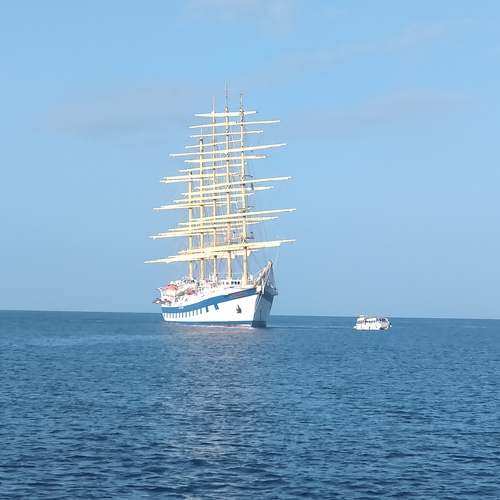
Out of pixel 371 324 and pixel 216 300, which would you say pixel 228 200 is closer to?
pixel 216 300

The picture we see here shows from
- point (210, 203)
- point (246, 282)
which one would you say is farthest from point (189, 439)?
point (210, 203)

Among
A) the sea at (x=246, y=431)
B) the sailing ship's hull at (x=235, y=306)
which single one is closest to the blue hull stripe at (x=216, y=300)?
the sailing ship's hull at (x=235, y=306)

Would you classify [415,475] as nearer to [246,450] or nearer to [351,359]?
[246,450]

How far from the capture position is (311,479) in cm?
3097

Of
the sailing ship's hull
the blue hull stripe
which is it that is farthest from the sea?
the sailing ship's hull

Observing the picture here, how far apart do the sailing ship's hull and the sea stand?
57466 mm

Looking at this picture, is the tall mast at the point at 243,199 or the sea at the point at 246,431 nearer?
the sea at the point at 246,431

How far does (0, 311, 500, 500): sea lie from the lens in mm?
29906

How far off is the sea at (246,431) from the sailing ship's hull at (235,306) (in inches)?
2262

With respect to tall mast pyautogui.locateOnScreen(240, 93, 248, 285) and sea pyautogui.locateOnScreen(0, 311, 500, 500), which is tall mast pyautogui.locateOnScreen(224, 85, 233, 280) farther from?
sea pyautogui.locateOnScreen(0, 311, 500, 500)

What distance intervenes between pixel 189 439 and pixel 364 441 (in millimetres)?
7739

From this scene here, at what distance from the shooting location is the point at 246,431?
4016 cm

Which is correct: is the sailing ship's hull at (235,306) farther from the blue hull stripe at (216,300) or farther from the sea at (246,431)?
the sea at (246,431)

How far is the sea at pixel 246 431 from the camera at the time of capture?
98.1 ft
